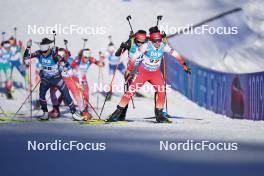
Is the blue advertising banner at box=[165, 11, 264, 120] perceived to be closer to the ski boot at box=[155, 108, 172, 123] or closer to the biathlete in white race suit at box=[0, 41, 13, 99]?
the ski boot at box=[155, 108, 172, 123]

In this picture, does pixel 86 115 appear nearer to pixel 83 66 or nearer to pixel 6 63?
pixel 83 66

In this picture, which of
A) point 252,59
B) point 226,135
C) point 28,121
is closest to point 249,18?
point 252,59

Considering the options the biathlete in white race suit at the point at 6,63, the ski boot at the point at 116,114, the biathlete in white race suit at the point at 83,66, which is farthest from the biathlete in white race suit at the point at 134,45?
the biathlete in white race suit at the point at 6,63

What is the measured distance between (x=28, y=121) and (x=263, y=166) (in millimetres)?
3386

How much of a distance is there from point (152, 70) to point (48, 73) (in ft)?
4.26

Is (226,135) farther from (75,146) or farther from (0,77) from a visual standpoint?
(0,77)

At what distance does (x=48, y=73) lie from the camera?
26.9ft

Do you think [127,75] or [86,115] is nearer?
[127,75]

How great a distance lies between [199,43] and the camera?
10.0 meters

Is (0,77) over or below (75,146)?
over

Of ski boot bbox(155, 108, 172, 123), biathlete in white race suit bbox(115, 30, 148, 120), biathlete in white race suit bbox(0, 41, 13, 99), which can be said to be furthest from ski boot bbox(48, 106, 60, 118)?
ski boot bbox(155, 108, 172, 123)

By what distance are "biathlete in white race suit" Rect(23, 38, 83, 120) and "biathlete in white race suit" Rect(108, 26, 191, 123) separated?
25.0 inches

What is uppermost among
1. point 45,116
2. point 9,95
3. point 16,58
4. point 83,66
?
point 16,58

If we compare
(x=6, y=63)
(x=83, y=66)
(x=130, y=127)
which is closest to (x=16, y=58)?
(x=6, y=63)
